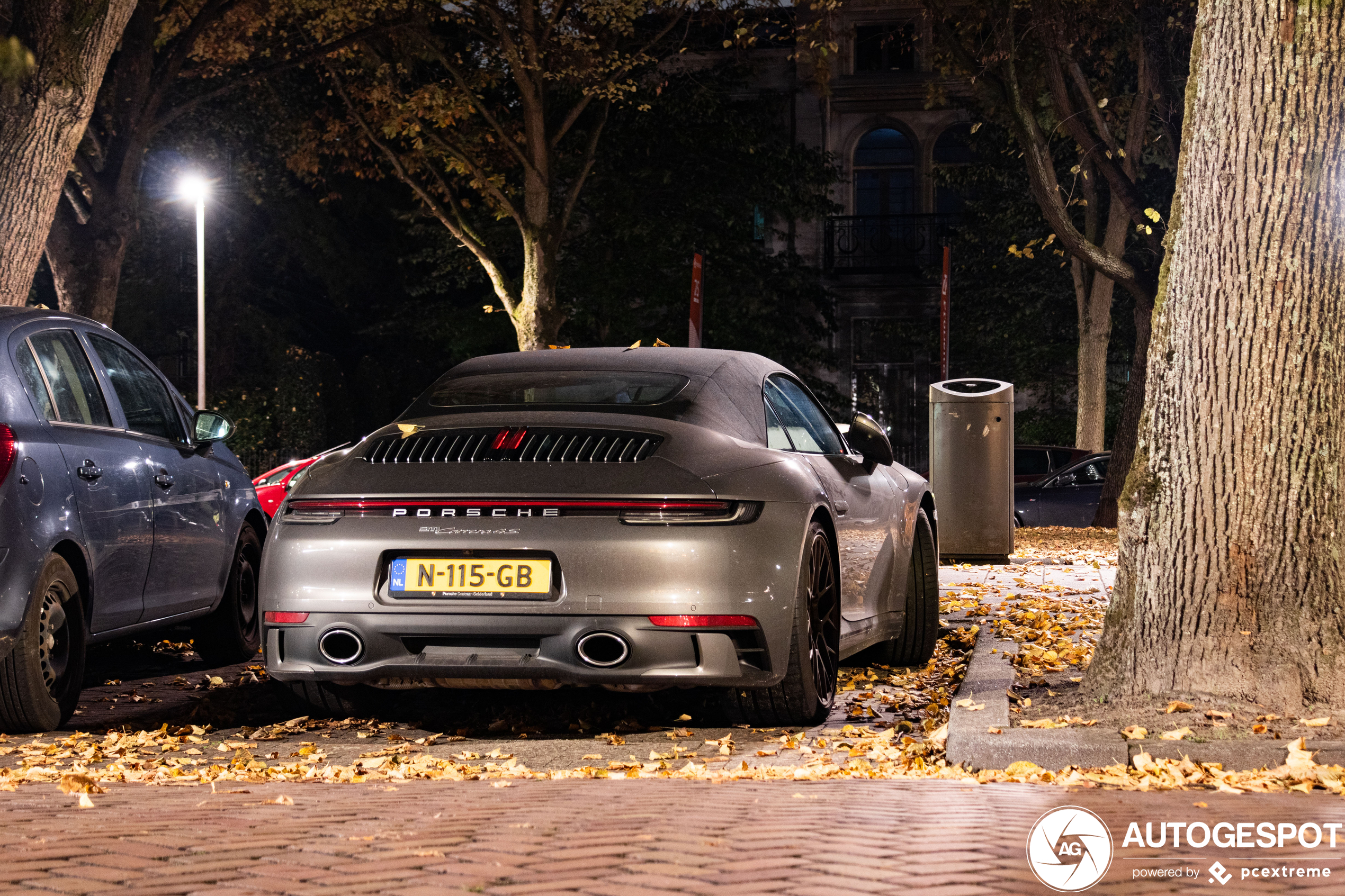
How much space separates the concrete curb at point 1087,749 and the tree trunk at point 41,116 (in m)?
6.89

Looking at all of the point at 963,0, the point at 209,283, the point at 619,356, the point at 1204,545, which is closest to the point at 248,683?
the point at 619,356

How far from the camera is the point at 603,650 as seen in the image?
5508mm

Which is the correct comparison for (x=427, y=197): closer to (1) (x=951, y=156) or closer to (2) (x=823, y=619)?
(1) (x=951, y=156)

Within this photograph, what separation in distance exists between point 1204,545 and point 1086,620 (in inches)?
151

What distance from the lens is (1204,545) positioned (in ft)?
18.8

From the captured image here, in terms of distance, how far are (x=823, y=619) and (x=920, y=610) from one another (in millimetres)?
1878

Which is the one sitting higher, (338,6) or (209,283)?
(338,6)

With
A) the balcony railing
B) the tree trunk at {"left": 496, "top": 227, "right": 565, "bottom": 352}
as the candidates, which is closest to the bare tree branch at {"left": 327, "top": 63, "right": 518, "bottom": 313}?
the tree trunk at {"left": 496, "top": 227, "right": 565, "bottom": 352}

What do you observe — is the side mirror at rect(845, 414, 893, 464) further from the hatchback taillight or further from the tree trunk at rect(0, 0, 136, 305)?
the tree trunk at rect(0, 0, 136, 305)

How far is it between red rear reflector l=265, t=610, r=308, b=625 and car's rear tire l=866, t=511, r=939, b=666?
328 cm

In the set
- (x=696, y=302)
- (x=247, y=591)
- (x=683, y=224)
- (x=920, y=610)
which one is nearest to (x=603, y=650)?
(x=920, y=610)

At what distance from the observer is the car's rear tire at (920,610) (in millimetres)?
7883

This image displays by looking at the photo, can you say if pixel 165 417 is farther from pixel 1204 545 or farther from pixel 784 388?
pixel 1204 545

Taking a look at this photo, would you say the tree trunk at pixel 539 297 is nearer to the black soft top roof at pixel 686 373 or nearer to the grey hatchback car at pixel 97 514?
the grey hatchback car at pixel 97 514
